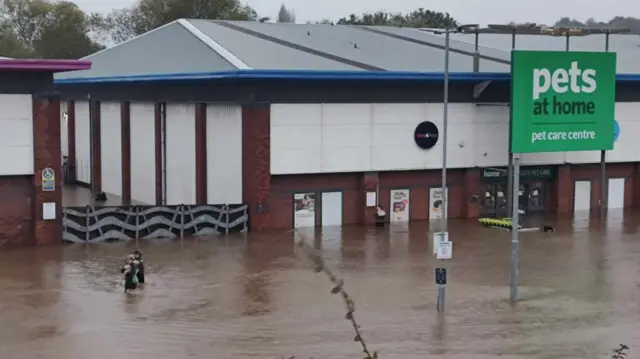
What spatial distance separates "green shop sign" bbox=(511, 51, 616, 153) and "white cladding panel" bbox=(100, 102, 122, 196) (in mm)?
19495

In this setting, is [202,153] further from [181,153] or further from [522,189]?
[522,189]

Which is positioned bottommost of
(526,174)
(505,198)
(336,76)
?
(505,198)

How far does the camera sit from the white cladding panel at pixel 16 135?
30500mm

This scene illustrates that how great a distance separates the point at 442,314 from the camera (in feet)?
71.5

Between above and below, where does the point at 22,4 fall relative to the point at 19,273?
above

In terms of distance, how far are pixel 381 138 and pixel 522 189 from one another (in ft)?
25.0

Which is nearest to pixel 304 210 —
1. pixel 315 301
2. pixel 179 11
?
pixel 315 301

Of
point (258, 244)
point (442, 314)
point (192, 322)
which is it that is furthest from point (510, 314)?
point (258, 244)

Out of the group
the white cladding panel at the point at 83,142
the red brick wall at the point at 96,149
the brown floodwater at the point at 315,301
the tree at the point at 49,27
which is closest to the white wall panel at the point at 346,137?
the brown floodwater at the point at 315,301

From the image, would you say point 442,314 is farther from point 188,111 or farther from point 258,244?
point 188,111

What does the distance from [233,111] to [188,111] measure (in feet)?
12.1

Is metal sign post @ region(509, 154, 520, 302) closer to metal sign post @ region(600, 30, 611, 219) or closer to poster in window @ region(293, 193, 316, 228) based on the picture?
poster in window @ region(293, 193, 316, 228)

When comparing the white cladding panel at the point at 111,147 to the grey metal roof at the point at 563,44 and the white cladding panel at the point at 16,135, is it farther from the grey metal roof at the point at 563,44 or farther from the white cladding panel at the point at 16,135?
the grey metal roof at the point at 563,44

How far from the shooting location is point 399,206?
3844 centimetres
